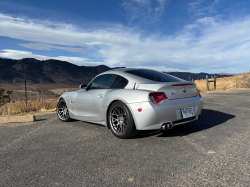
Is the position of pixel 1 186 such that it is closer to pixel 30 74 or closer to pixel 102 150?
pixel 102 150

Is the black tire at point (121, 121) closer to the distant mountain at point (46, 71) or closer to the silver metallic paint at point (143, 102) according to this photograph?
the silver metallic paint at point (143, 102)

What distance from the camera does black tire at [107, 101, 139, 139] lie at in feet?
13.0

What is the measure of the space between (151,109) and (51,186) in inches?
79.7

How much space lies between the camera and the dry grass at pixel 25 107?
9.20 m

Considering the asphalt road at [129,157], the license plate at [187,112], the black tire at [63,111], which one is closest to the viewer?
the asphalt road at [129,157]

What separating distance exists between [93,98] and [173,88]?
186 centimetres

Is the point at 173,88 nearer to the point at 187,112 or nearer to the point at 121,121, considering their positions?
the point at 187,112

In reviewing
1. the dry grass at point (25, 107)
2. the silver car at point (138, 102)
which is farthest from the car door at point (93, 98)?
the dry grass at point (25, 107)

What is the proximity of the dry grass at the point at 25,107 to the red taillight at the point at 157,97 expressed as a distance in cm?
691

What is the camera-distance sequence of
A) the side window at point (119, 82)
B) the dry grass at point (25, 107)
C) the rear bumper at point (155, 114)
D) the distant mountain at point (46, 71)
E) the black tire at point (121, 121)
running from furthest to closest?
the distant mountain at point (46, 71) → the dry grass at point (25, 107) → the side window at point (119, 82) → the black tire at point (121, 121) → the rear bumper at point (155, 114)

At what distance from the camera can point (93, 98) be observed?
4.90 m

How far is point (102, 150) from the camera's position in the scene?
11.9 ft

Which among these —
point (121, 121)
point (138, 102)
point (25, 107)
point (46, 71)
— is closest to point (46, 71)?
point (46, 71)

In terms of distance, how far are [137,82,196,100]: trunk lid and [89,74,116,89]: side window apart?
3.01 feet
